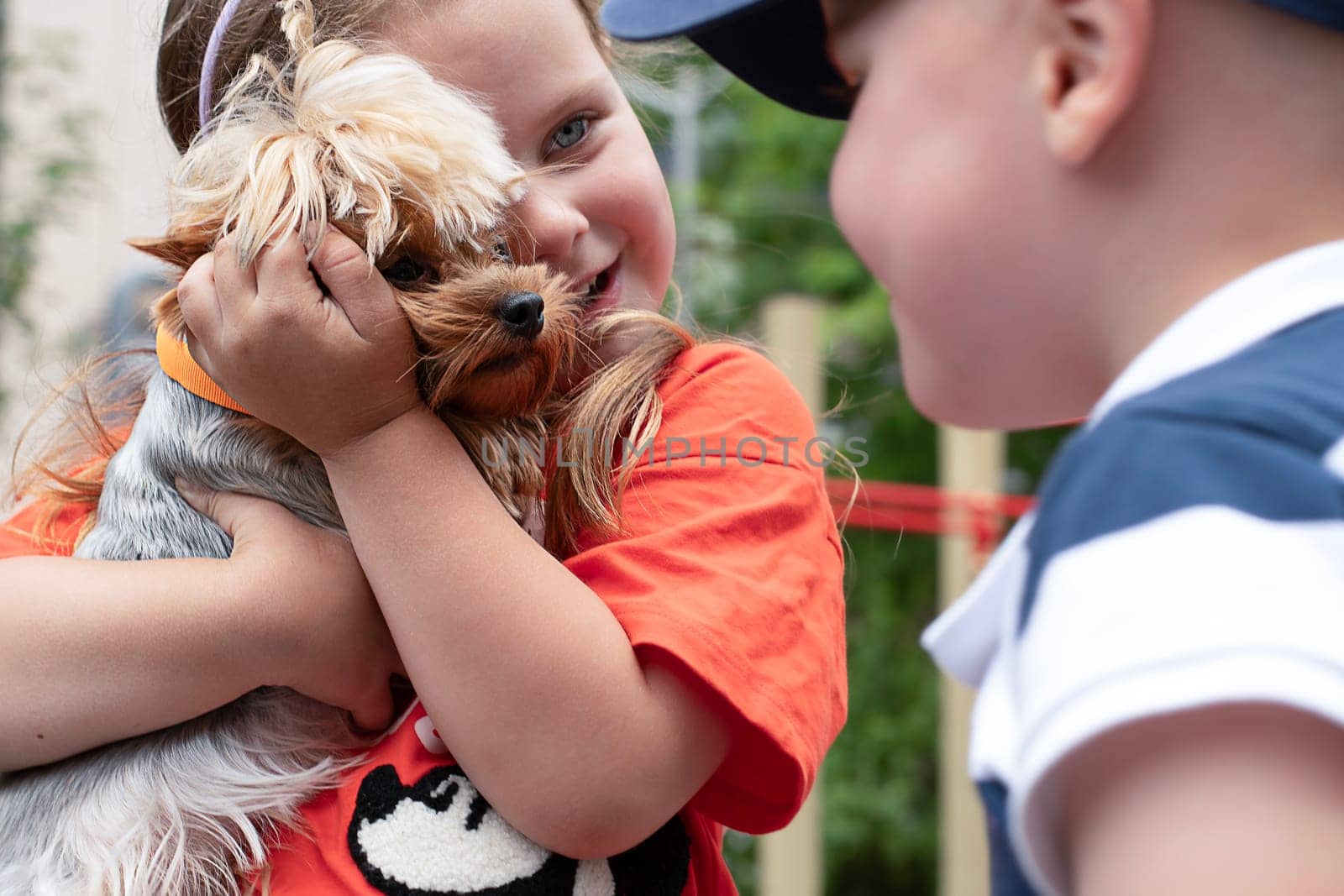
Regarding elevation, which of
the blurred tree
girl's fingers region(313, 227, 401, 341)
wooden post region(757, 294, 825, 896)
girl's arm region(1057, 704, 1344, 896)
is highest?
girl's arm region(1057, 704, 1344, 896)

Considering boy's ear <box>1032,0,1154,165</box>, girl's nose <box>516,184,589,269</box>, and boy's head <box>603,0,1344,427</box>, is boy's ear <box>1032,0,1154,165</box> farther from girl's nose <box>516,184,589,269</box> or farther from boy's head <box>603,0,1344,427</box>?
girl's nose <box>516,184,589,269</box>

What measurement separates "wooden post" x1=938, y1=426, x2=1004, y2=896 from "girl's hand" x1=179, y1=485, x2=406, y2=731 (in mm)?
3483

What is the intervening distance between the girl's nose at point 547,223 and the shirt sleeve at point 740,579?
0.23 meters

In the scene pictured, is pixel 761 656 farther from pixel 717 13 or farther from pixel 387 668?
pixel 717 13

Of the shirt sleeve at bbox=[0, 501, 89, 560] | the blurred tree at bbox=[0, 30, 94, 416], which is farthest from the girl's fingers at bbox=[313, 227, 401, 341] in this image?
the blurred tree at bbox=[0, 30, 94, 416]

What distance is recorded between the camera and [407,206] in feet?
4.41

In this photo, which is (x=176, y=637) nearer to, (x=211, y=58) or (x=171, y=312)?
(x=171, y=312)

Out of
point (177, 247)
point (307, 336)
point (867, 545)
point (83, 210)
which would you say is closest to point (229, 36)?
point (177, 247)

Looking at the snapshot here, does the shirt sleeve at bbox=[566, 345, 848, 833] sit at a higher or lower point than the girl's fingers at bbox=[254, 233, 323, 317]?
lower

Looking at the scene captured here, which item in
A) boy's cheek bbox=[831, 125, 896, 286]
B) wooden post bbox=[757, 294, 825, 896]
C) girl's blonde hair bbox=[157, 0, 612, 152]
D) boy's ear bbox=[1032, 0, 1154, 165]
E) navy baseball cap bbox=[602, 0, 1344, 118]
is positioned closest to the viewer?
boy's ear bbox=[1032, 0, 1154, 165]

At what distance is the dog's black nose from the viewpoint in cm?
133

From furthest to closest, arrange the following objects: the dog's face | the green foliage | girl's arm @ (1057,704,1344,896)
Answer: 1. the green foliage
2. the dog's face
3. girl's arm @ (1057,704,1344,896)

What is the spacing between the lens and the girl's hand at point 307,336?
1.20 metres

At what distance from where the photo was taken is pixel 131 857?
137cm
